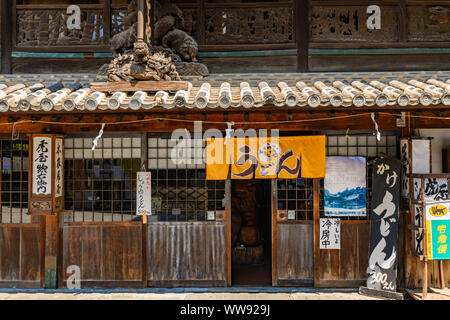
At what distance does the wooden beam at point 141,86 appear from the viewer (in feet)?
24.4

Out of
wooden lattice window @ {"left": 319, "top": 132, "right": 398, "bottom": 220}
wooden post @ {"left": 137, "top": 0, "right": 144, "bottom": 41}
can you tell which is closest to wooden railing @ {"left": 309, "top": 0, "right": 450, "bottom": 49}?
wooden lattice window @ {"left": 319, "top": 132, "right": 398, "bottom": 220}

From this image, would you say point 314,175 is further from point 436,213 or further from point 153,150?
point 153,150

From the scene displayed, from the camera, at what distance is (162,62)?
7637 millimetres

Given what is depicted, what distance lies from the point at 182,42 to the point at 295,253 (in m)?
5.45

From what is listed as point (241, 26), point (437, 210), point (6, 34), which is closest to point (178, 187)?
point (241, 26)

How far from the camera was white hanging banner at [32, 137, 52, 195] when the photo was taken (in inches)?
295

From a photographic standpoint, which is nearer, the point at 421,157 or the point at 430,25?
the point at 421,157

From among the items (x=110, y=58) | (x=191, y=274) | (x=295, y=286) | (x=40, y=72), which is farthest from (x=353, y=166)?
(x=40, y=72)

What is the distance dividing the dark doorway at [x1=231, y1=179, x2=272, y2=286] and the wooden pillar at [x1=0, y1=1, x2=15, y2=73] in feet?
22.8

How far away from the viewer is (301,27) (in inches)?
337

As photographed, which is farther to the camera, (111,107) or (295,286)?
(295,286)

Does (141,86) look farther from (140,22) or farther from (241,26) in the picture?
(241,26)

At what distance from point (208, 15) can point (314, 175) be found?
178 inches

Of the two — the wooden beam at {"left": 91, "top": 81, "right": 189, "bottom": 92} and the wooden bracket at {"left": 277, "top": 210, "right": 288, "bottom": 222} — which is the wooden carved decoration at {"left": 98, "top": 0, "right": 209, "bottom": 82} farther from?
the wooden bracket at {"left": 277, "top": 210, "right": 288, "bottom": 222}
